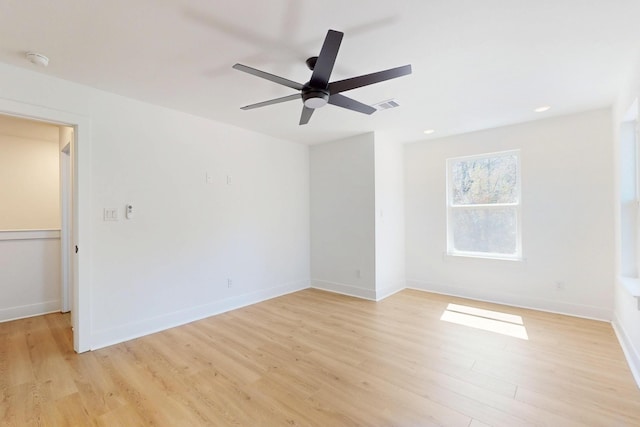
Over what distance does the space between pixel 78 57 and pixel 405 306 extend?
4.21 m

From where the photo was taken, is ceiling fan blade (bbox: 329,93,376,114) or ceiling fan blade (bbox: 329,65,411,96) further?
ceiling fan blade (bbox: 329,93,376,114)

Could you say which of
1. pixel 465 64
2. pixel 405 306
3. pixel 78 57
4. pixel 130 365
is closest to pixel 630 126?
pixel 465 64

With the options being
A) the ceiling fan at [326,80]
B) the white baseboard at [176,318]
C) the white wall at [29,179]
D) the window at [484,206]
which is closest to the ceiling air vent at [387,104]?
the ceiling fan at [326,80]

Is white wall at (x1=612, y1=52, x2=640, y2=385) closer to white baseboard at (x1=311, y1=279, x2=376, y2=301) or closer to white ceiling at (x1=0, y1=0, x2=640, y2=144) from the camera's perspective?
white ceiling at (x1=0, y1=0, x2=640, y2=144)

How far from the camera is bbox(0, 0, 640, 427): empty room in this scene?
74.1 inches

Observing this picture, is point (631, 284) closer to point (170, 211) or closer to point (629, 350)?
point (629, 350)

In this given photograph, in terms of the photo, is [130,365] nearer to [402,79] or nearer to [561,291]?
[402,79]

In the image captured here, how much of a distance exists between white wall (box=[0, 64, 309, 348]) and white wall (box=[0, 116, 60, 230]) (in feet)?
6.44

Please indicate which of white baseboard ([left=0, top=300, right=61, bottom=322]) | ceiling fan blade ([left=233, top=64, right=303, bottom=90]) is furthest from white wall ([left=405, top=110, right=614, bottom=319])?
white baseboard ([left=0, top=300, right=61, bottom=322])

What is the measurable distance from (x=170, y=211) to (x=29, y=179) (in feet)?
9.56

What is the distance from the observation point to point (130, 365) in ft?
8.08

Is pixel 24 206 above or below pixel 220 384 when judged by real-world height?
above

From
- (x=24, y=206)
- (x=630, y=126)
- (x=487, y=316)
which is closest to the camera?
(x=630, y=126)

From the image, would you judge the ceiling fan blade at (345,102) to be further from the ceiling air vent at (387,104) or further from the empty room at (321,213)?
the ceiling air vent at (387,104)
